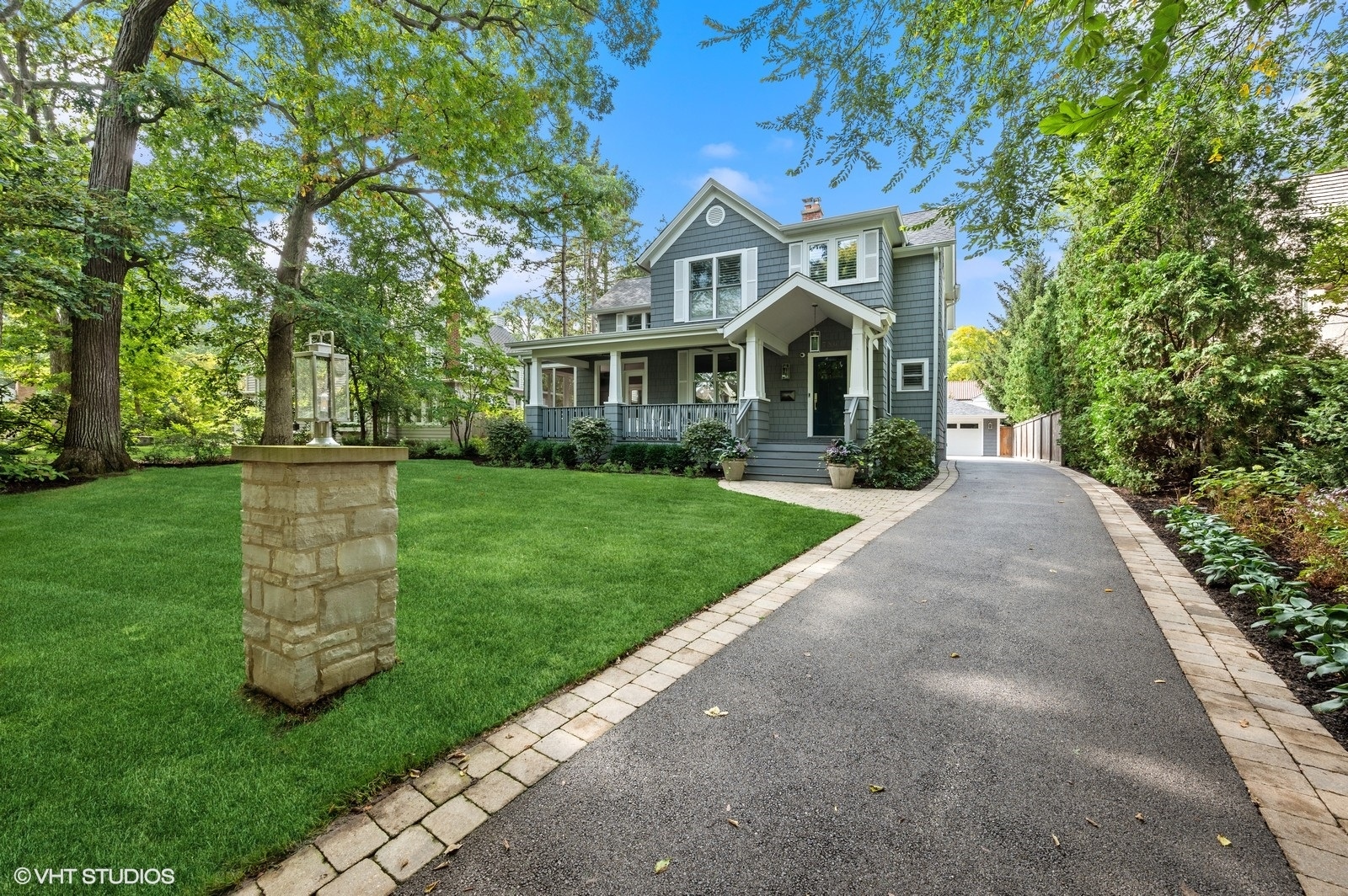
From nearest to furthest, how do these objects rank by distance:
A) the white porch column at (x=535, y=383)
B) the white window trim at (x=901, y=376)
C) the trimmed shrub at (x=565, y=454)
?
the white window trim at (x=901, y=376)
the trimmed shrub at (x=565, y=454)
the white porch column at (x=535, y=383)

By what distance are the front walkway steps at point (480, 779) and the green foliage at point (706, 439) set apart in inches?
296

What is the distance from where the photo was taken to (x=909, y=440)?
973 cm

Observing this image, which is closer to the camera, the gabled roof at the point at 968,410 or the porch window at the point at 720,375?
the porch window at the point at 720,375

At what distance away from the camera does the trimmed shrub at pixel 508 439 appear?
46.4 feet

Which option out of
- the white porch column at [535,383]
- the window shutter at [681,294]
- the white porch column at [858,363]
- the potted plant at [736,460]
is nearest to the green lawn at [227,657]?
the potted plant at [736,460]

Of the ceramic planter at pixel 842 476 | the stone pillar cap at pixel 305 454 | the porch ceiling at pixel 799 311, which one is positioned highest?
the porch ceiling at pixel 799 311

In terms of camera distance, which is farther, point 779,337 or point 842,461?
point 779,337

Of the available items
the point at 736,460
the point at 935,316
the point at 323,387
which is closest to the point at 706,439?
the point at 736,460

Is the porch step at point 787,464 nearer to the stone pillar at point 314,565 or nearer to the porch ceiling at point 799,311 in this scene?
the porch ceiling at point 799,311

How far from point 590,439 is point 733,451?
400 cm

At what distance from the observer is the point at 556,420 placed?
47.8 feet

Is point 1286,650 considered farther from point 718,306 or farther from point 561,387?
point 561,387

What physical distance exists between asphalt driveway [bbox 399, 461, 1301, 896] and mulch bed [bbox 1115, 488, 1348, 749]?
441 millimetres

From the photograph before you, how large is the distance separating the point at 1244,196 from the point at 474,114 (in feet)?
43.2
